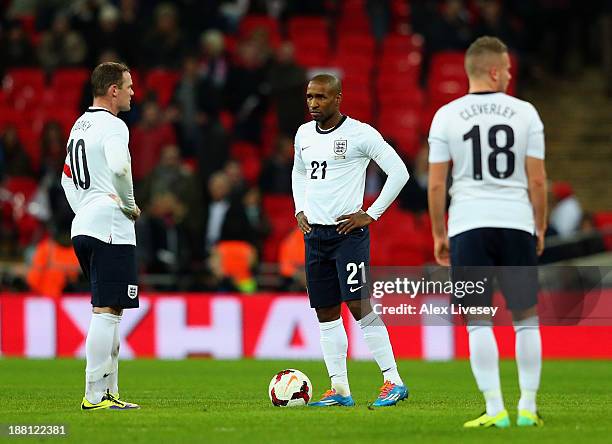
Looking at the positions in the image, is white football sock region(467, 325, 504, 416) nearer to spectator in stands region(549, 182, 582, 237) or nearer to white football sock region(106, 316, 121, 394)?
white football sock region(106, 316, 121, 394)

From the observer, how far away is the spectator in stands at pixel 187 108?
2058 centimetres

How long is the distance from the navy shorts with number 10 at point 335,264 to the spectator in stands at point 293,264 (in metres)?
8.13

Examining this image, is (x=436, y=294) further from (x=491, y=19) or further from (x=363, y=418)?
(x=491, y=19)

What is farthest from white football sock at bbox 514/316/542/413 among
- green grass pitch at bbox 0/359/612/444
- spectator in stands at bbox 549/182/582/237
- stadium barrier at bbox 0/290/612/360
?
spectator in stands at bbox 549/182/582/237

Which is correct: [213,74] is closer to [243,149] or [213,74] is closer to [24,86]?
[243,149]

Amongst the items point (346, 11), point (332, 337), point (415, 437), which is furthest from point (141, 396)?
point (346, 11)

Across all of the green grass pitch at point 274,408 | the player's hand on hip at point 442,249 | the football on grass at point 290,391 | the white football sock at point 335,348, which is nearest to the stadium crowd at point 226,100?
the green grass pitch at point 274,408

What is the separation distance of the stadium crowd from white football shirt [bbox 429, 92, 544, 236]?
998 cm

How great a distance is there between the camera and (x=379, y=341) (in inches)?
382

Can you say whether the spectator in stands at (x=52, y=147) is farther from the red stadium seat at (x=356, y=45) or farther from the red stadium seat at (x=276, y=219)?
the red stadium seat at (x=356, y=45)

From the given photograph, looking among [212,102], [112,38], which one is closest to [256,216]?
[212,102]

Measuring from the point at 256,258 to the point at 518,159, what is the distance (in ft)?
35.4

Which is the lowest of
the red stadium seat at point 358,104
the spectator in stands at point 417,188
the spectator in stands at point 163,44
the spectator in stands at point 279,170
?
the spectator in stands at point 417,188

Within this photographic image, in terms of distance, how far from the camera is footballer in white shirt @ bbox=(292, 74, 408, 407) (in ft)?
31.4
